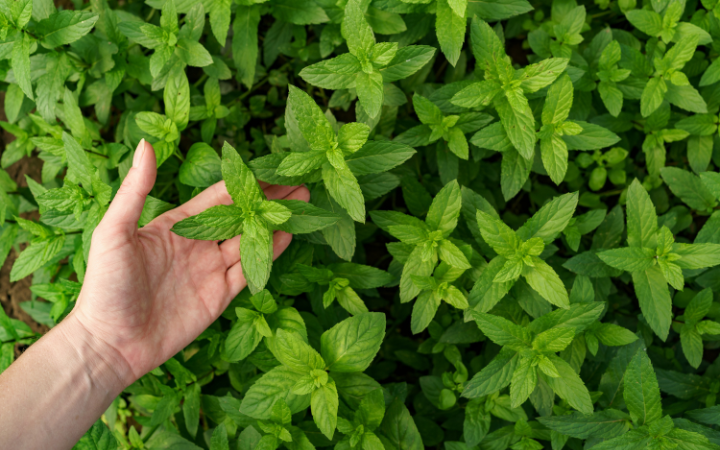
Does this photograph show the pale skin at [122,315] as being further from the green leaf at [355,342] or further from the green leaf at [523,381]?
the green leaf at [523,381]

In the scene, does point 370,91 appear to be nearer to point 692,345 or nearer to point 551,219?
point 551,219

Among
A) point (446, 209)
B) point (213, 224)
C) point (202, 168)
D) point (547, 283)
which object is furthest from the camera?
point (202, 168)

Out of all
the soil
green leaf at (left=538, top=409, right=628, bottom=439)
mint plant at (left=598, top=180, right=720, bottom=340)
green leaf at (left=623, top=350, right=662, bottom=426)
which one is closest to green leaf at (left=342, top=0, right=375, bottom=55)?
mint plant at (left=598, top=180, right=720, bottom=340)

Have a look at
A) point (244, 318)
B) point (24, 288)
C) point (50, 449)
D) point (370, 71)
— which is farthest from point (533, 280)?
point (24, 288)

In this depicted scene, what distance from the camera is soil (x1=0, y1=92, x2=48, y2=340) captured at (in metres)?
4.00

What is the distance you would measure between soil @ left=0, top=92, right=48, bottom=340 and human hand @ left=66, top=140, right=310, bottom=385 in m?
1.93

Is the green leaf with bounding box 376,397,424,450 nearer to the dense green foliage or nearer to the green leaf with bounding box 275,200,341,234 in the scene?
the dense green foliage

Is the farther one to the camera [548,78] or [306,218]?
[548,78]

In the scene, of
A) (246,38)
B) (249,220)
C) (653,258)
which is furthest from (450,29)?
(653,258)

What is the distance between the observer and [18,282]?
412cm

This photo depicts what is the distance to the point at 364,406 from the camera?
2539 millimetres

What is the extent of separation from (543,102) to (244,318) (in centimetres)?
222

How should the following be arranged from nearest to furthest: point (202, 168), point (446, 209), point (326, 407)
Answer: point (326, 407) < point (446, 209) < point (202, 168)

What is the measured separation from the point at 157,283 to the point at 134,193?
54cm
